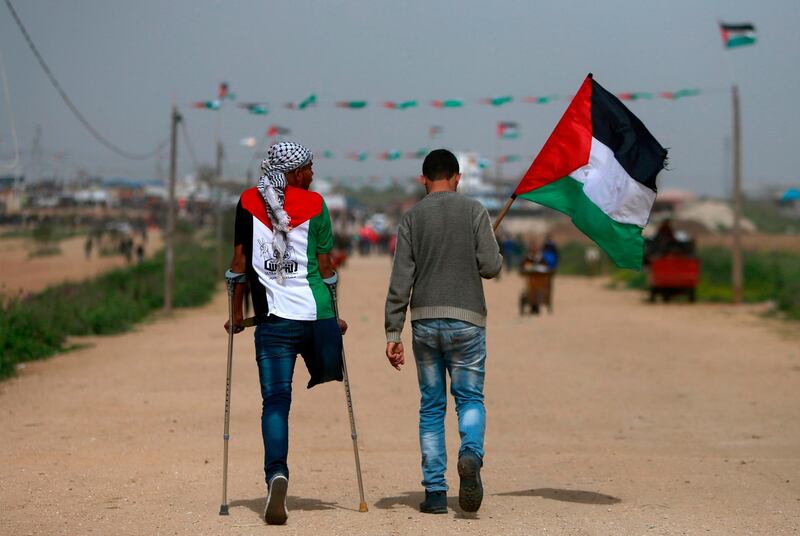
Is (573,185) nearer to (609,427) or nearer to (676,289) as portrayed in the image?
(609,427)

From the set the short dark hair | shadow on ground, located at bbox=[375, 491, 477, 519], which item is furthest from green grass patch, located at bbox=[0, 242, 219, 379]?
the short dark hair

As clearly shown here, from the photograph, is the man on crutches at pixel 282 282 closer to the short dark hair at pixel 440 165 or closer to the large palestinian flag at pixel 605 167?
the short dark hair at pixel 440 165

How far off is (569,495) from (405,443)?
2.63 m

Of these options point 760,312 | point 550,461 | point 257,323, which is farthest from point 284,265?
point 760,312

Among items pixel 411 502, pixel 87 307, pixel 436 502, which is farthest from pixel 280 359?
pixel 87 307

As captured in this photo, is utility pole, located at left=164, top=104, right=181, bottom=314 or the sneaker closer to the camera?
the sneaker

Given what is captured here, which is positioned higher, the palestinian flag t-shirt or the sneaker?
the palestinian flag t-shirt

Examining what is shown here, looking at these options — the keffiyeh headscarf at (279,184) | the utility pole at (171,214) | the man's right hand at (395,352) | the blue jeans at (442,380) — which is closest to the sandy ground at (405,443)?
the blue jeans at (442,380)

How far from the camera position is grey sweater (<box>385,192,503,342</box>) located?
708 cm

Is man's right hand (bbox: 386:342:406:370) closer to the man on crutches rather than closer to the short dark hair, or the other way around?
the man on crutches

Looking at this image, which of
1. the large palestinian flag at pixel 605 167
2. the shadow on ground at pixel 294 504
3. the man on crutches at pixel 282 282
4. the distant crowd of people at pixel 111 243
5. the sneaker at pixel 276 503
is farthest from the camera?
the distant crowd of people at pixel 111 243

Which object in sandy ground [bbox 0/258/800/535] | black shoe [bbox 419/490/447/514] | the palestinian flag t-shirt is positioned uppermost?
the palestinian flag t-shirt

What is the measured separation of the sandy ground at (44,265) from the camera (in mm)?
37250

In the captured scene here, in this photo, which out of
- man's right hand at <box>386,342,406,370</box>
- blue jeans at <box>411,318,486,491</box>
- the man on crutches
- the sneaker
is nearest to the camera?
the sneaker
